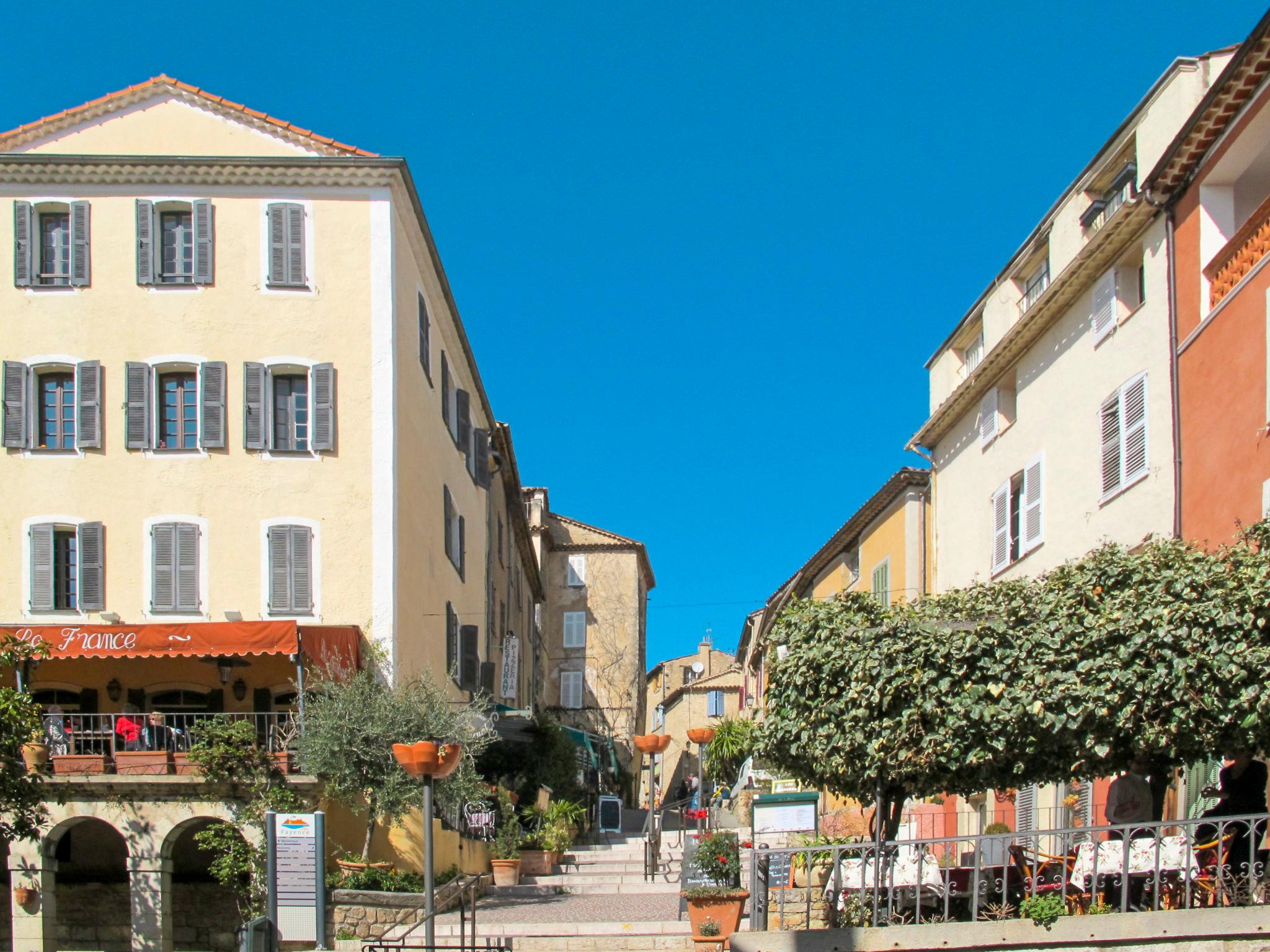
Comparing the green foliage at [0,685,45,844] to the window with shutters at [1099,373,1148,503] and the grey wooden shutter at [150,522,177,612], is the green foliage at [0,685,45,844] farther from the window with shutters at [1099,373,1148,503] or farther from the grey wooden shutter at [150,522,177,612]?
the window with shutters at [1099,373,1148,503]

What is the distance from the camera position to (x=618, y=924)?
76.0 ft

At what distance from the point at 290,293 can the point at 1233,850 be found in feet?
64.4

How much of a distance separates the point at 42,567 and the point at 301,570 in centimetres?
454

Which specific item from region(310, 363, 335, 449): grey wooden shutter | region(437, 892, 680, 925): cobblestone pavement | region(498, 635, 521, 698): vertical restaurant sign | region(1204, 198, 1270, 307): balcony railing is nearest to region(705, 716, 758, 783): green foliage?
region(498, 635, 521, 698): vertical restaurant sign

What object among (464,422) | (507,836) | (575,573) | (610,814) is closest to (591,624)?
(575,573)

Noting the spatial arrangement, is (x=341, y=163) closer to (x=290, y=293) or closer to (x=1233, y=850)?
(x=290, y=293)

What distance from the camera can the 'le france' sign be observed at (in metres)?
23.9

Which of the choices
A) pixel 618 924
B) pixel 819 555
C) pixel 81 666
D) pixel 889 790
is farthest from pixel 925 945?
pixel 819 555

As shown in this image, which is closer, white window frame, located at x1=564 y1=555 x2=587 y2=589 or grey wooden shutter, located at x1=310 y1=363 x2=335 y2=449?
grey wooden shutter, located at x1=310 y1=363 x2=335 y2=449

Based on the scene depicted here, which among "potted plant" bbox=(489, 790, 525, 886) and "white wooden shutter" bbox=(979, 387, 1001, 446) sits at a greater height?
"white wooden shutter" bbox=(979, 387, 1001, 446)

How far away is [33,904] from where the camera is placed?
2547 cm

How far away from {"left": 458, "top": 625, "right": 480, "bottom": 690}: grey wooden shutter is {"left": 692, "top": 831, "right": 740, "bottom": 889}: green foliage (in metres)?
13.0

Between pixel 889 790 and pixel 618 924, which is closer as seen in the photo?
pixel 889 790

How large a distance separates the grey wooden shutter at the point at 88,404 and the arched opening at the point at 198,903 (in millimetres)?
7164
